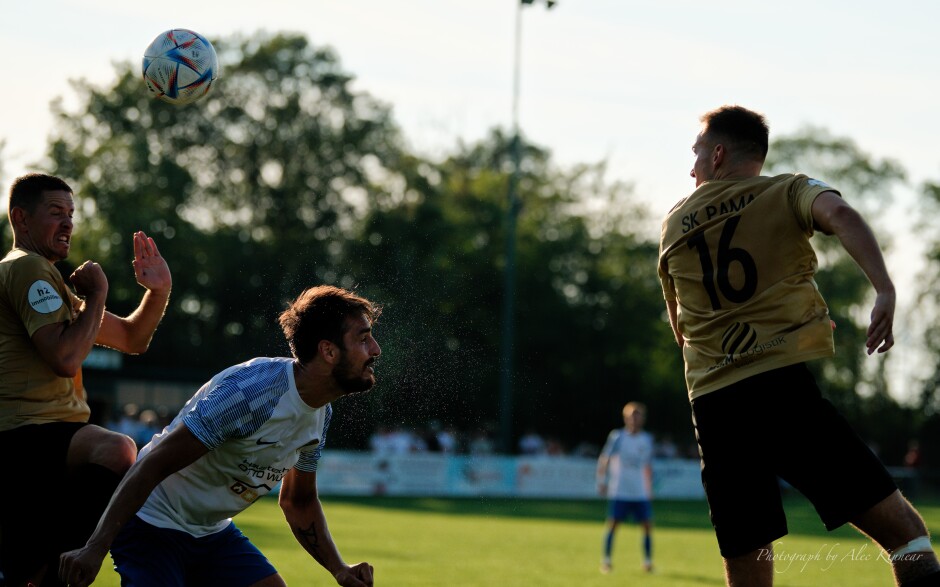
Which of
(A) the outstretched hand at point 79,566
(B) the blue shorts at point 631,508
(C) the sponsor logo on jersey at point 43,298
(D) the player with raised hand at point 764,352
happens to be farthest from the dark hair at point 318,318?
(B) the blue shorts at point 631,508

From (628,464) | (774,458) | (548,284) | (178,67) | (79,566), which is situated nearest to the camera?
(79,566)

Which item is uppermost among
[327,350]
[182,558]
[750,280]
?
[750,280]

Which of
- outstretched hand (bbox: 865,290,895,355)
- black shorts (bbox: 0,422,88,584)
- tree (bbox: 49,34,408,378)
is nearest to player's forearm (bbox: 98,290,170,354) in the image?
black shorts (bbox: 0,422,88,584)

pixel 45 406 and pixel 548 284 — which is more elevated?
pixel 548 284

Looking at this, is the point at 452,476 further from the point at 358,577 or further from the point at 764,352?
the point at 764,352

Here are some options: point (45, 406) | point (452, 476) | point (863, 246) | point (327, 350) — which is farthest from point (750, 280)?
point (452, 476)

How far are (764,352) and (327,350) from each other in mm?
1937

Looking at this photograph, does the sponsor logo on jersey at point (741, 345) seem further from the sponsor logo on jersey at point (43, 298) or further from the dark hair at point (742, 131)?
the sponsor logo on jersey at point (43, 298)

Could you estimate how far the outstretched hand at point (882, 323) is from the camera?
466cm

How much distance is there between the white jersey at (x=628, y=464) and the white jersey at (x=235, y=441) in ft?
37.9

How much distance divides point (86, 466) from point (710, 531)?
1852cm

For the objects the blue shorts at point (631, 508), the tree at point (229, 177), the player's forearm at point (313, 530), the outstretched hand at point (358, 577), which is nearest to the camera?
the outstretched hand at point (358, 577)

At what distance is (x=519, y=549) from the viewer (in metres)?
16.7

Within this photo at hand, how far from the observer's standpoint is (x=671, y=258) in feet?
18.4
